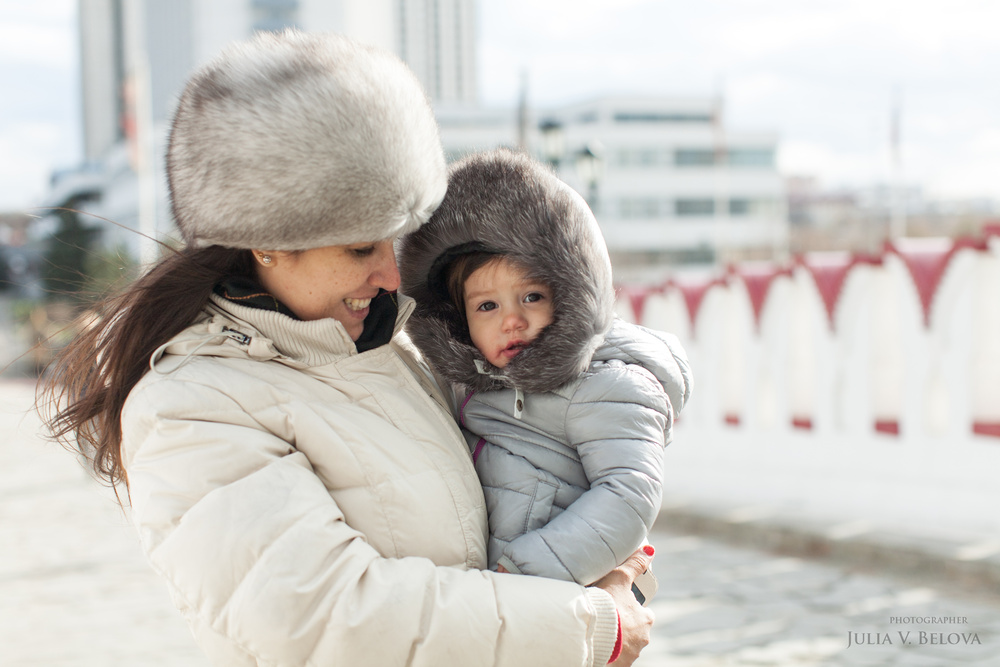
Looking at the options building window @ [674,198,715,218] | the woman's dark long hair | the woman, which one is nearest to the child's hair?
the woman

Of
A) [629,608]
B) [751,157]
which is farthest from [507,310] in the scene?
[751,157]

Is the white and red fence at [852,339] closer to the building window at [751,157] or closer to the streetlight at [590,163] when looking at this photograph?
the streetlight at [590,163]

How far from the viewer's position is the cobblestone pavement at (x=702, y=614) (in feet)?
15.3

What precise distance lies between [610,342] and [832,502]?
5.57 meters

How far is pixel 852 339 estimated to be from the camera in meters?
6.98

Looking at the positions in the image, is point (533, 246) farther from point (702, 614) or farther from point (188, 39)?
point (188, 39)

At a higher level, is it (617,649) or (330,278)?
(330,278)

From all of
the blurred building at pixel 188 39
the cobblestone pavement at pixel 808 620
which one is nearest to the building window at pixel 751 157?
the blurred building at pixel 188 39

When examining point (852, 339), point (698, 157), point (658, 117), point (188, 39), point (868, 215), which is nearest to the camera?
point (852, 339)

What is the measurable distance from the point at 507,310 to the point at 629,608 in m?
0.71

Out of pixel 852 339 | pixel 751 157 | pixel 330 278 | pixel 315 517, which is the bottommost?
pixel 852 339

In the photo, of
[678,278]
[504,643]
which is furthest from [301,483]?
[678,278]

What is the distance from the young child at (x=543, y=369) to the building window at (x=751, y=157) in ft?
265

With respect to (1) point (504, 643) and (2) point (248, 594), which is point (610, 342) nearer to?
(1) point (504, 643)
